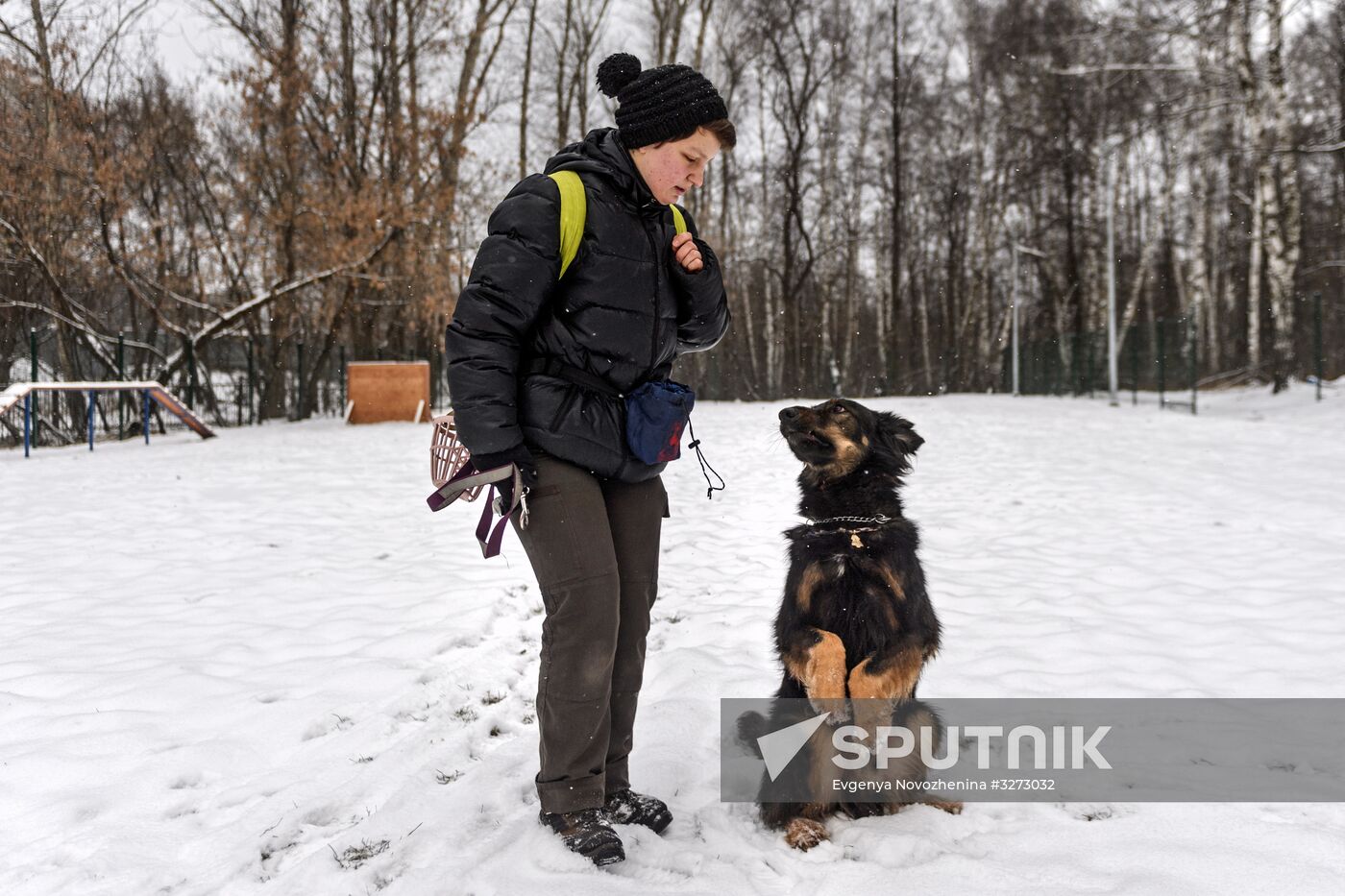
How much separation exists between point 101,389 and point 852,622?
13.1 m

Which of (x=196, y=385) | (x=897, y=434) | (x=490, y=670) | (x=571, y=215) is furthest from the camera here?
(x=196, y=385)

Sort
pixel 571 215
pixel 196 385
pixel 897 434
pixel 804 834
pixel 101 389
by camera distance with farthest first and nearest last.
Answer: pixel 196 385
pixel 101 389
pixel 897 434
pixel 804 834
pixel 571 215

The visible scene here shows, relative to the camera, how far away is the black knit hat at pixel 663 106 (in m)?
2.01

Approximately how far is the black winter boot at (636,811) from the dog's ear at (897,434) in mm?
1316

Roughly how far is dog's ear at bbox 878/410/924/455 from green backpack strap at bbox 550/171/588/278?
47.6 inches

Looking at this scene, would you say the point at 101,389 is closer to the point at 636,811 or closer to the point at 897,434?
the point at 636,811

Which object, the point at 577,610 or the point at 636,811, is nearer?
the point at 577,610

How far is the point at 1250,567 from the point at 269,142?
56.2ft

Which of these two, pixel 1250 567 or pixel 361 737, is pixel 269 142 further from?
pixel 1250 567

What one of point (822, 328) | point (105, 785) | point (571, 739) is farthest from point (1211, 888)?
point (822, 328)

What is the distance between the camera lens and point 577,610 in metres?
1.97

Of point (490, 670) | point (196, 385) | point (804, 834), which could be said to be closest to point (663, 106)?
point (804, 834)

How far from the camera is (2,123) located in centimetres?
1263

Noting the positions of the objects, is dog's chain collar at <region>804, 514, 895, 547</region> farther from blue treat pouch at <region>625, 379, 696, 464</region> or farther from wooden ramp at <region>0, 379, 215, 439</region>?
wooden ramp at <region>0, 379, 215, 439</region>
